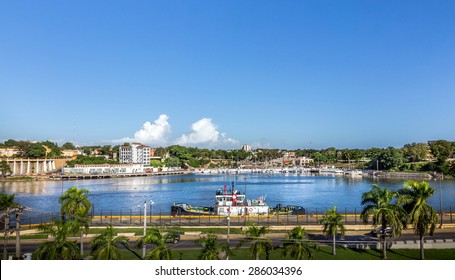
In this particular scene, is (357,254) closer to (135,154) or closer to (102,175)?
(102,175)

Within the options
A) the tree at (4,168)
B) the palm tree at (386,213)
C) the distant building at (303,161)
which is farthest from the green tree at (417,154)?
the tree at (4,168)

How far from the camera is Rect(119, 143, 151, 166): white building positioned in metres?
99.1

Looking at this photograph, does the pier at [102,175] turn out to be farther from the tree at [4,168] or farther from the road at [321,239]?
the road at [321,239]

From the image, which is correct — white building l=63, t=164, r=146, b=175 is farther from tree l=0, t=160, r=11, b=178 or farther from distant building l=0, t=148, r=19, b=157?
distant building l=0, t=148, r=19, b=157

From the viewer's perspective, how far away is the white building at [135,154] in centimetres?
9906

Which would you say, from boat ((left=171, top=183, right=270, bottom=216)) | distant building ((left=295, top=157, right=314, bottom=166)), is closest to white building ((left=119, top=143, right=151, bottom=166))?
distant building ((left=295, top=157, right=314, bottom=166))

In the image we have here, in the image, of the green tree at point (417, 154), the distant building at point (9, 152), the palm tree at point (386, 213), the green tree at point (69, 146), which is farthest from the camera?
the green tree at point (69, 146)

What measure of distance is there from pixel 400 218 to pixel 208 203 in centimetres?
2759

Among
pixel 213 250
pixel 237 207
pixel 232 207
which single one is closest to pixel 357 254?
pixel 213 250

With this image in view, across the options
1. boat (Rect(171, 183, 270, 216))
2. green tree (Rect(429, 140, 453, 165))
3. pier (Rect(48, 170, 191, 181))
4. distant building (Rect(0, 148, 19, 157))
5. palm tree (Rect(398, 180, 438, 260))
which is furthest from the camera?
distant building (Rect(0, 148, 19, 157))

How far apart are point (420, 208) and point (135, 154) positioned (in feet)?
303

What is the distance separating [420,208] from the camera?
1213cm

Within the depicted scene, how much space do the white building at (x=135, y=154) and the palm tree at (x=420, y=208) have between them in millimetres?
89578

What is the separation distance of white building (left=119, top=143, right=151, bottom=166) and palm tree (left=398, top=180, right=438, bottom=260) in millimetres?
89578
